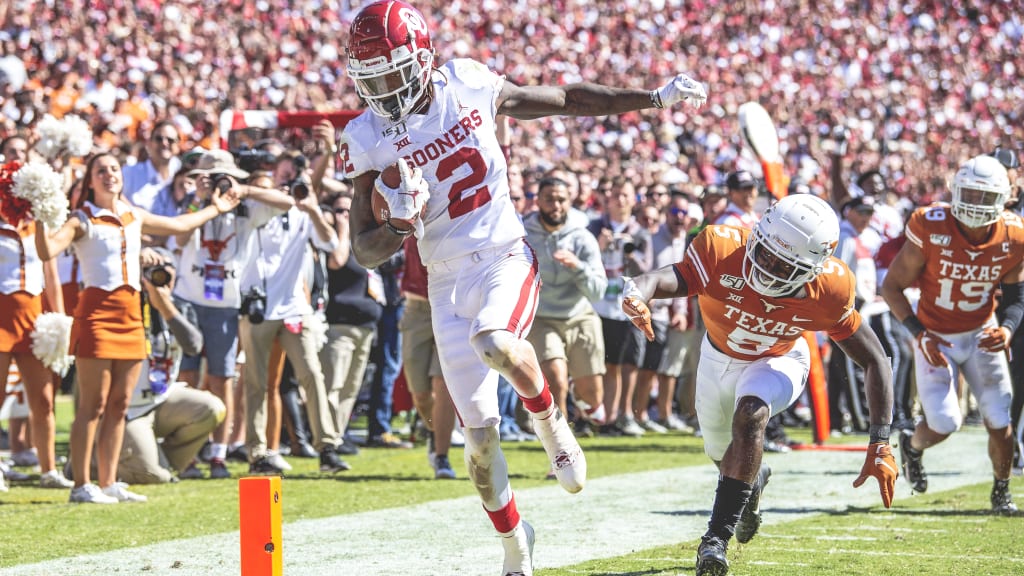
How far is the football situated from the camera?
4895mm

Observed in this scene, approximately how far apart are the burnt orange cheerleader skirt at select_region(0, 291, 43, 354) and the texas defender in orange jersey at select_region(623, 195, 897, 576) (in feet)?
14.4

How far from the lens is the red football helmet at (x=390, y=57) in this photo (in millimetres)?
5086

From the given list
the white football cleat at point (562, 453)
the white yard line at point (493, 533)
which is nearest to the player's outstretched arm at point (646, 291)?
the white football cleat at point (562, 453)

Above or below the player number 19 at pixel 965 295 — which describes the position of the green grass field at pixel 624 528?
below

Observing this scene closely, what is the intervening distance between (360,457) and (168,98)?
9.66 m

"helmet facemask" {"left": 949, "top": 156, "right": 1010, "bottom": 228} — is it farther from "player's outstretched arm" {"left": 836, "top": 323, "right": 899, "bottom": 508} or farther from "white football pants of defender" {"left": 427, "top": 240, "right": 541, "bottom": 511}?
"white football pants of defender" {"left": 427, "top": 240, "right": 541, "bottom": 511}

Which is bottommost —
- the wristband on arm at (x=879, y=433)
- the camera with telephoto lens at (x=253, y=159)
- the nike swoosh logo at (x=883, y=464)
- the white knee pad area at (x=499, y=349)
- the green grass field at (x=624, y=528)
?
the green grass field at (x=624, y=528)

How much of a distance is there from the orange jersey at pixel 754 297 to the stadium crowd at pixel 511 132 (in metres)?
3.46

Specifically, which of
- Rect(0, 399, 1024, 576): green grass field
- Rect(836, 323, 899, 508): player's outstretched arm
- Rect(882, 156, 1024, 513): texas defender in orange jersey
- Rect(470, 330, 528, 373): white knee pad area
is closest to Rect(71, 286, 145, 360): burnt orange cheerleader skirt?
Rect(0, 399, 1024, 576): green grass field

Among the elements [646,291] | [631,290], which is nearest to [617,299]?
[646,291]

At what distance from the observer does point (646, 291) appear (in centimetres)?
544

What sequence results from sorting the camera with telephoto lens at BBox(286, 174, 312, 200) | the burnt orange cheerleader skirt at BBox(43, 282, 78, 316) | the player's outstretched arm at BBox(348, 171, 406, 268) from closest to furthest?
the player's outstretched arm at BBox(348, 171, 406, 268) < the camera with telephoto lens at BBox(286, 174, 312, 200) < the burnt orange cheerleader skirt at BBox(43, 282, 78, 316)

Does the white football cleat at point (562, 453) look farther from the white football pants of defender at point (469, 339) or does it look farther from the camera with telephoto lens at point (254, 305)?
the camera with telephoto lens at point (254, 305)

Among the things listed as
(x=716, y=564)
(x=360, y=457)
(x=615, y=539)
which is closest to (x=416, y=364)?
(x=360, y=457)
